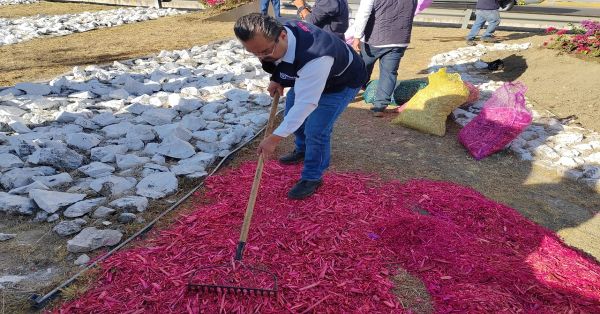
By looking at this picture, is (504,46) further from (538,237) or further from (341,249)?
(341,249)

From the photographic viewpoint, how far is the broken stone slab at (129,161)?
150 inches

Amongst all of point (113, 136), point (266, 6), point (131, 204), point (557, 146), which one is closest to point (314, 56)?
point (131, 204)

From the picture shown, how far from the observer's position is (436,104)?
495 centimetres

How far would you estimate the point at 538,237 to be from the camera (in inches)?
123

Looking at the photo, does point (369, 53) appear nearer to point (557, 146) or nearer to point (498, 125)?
point (498, 125)

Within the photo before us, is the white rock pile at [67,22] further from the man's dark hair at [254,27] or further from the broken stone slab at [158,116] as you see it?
the man's dark hair at [254,27]

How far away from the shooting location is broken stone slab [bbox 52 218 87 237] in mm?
2887

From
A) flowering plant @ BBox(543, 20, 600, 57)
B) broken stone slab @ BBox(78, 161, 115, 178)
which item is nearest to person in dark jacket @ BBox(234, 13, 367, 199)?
broken stone slab @ BBox(78, 161, 115, 178)

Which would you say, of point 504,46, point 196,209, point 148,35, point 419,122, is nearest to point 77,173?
point 196,209

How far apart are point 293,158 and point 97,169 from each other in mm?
1769

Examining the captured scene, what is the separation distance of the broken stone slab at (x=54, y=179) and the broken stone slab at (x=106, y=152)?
1.33ft

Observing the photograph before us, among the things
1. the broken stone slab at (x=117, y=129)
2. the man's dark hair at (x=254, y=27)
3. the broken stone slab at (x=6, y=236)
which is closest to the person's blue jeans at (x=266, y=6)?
the broken stone slab at (x=117, y=129)

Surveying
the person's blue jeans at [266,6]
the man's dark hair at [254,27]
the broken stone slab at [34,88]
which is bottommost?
the broken stone slab at [34,88]

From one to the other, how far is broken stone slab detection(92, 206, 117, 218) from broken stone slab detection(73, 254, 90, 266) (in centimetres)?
44
